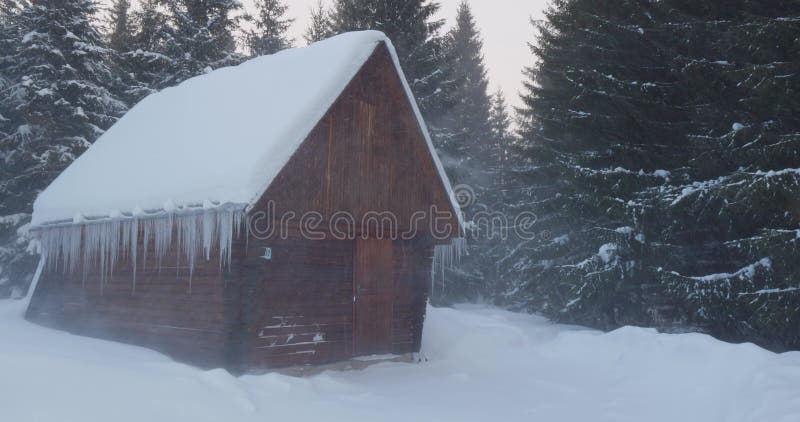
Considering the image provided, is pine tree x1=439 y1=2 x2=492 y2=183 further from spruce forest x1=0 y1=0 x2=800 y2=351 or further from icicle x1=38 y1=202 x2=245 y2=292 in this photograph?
icicle x1=38 y1=202 x2=245 y2=292

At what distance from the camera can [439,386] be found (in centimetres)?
980

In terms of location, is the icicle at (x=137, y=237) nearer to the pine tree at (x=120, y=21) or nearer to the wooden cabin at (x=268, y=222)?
the wooden cabin at (x=268, y=222)

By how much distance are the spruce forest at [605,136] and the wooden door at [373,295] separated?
6.29 m

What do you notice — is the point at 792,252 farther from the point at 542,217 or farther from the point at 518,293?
the point at 518,293

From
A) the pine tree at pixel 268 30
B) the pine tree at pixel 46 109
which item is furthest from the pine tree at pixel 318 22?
the pine tree at pixel 46 109

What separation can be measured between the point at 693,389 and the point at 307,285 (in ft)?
19.8

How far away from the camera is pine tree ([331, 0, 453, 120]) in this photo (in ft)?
70.9

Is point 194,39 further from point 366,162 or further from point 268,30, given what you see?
point 366,162

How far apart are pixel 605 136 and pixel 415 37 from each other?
8.83 meters

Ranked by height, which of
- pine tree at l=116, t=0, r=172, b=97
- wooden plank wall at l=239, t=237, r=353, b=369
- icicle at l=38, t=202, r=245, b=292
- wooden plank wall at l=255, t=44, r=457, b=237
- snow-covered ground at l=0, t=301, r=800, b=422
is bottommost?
snow-covered ground at l=0, t=301, r=800, b=422

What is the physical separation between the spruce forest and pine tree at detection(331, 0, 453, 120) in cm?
5

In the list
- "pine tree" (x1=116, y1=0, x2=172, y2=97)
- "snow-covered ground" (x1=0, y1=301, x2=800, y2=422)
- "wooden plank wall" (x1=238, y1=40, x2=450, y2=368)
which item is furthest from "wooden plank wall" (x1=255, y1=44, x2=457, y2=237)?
"pine tree" (x1=116, y1=0, x2=172, y2=97)

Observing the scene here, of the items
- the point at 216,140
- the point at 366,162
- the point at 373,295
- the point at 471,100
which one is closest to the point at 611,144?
the point at 366,162

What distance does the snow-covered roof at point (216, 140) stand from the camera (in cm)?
943
